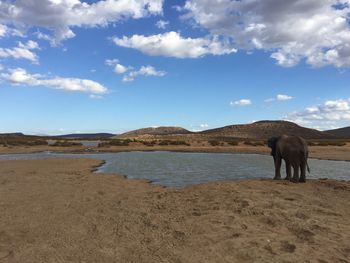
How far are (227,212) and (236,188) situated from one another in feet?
15.6

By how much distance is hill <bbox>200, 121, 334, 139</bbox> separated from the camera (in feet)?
457

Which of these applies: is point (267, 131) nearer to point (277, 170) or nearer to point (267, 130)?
point (267, 130)

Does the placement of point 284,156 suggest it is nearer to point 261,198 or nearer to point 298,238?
point 261,198

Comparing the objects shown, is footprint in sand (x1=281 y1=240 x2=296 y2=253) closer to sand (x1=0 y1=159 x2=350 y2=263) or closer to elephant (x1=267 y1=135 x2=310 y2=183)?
sand (x1=0 y1=159 x2=350 y2=263)

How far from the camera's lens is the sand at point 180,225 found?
8758mm

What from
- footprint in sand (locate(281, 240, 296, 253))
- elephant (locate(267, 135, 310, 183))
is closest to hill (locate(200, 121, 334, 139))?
elephant (locate(267, 135, 310, 183))

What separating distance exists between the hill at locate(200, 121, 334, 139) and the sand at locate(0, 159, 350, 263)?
12290 cm

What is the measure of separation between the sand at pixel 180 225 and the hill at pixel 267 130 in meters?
123

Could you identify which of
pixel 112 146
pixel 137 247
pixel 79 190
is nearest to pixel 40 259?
pixel 137 247

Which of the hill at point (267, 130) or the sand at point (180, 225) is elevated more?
the hill at point (267, 130)

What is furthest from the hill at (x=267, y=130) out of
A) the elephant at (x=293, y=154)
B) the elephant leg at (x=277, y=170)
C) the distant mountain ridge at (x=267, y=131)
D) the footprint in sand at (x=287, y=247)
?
the footprint in sand at (x=287, y=247)

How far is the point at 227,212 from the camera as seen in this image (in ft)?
39.6

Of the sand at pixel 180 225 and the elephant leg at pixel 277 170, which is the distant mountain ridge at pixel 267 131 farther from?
the sand at pixel 180 225

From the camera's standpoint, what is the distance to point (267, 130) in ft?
472
